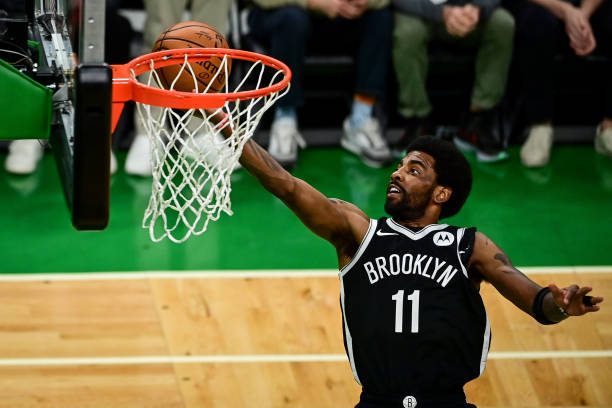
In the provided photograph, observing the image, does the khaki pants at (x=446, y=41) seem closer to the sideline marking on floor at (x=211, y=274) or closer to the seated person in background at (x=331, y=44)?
the seated person in background at (x=331, y=44)

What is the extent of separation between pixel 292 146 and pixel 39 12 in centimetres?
346

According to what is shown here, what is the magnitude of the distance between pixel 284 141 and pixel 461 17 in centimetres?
147

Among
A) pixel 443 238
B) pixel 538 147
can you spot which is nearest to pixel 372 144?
pixel 538 147

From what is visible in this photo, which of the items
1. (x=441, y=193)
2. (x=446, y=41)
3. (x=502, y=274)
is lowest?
(x=446, y=41)

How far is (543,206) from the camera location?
6977mm

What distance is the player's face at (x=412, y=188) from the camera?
398cm


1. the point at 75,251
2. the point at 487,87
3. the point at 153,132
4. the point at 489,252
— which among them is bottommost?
the point at 75,251

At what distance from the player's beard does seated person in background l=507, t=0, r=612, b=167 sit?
370cm

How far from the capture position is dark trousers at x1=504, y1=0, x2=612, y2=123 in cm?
737

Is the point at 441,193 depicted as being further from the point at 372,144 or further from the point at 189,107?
the point at 372,144

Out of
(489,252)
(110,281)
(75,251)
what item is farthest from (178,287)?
(489,252)

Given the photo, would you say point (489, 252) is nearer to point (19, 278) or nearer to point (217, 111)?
point (217, 111)

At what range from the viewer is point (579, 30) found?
742cm

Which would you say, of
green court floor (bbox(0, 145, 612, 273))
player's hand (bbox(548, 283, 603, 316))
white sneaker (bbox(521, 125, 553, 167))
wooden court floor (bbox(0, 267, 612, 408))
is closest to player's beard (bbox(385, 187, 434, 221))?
player's hand (bbox(548, 283, 603, 316))
